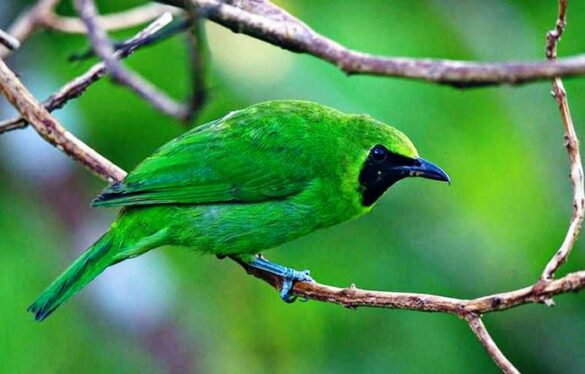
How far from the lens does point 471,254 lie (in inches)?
227

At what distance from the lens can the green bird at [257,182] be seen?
3.73m

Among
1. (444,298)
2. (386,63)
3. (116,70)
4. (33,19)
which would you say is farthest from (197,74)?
(33,19)

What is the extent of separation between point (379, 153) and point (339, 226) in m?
1.82

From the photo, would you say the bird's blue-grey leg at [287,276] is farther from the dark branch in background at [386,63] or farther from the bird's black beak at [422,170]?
the dark branch in background at [386,63]

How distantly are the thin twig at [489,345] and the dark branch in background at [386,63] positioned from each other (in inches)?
37.2

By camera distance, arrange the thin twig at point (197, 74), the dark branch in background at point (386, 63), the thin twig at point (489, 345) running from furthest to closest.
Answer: the thin twig at point (489, 345), the thin twig at point (197, 74), the dark branch in background at point (386, 63)

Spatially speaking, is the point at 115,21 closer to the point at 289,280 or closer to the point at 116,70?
the point at 289,280

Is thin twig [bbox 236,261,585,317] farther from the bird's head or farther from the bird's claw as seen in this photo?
the bird's head

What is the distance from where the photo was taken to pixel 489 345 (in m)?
2.56

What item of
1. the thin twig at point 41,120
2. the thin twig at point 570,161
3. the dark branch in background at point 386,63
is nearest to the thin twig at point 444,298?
the thin twig at point 570,161

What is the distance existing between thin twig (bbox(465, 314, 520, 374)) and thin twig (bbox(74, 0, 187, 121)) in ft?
3.33

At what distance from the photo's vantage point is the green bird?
147 inches

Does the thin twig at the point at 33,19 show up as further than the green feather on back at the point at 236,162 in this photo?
Yes

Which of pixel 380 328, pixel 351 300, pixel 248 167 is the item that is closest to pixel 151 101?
pixel 351 300
